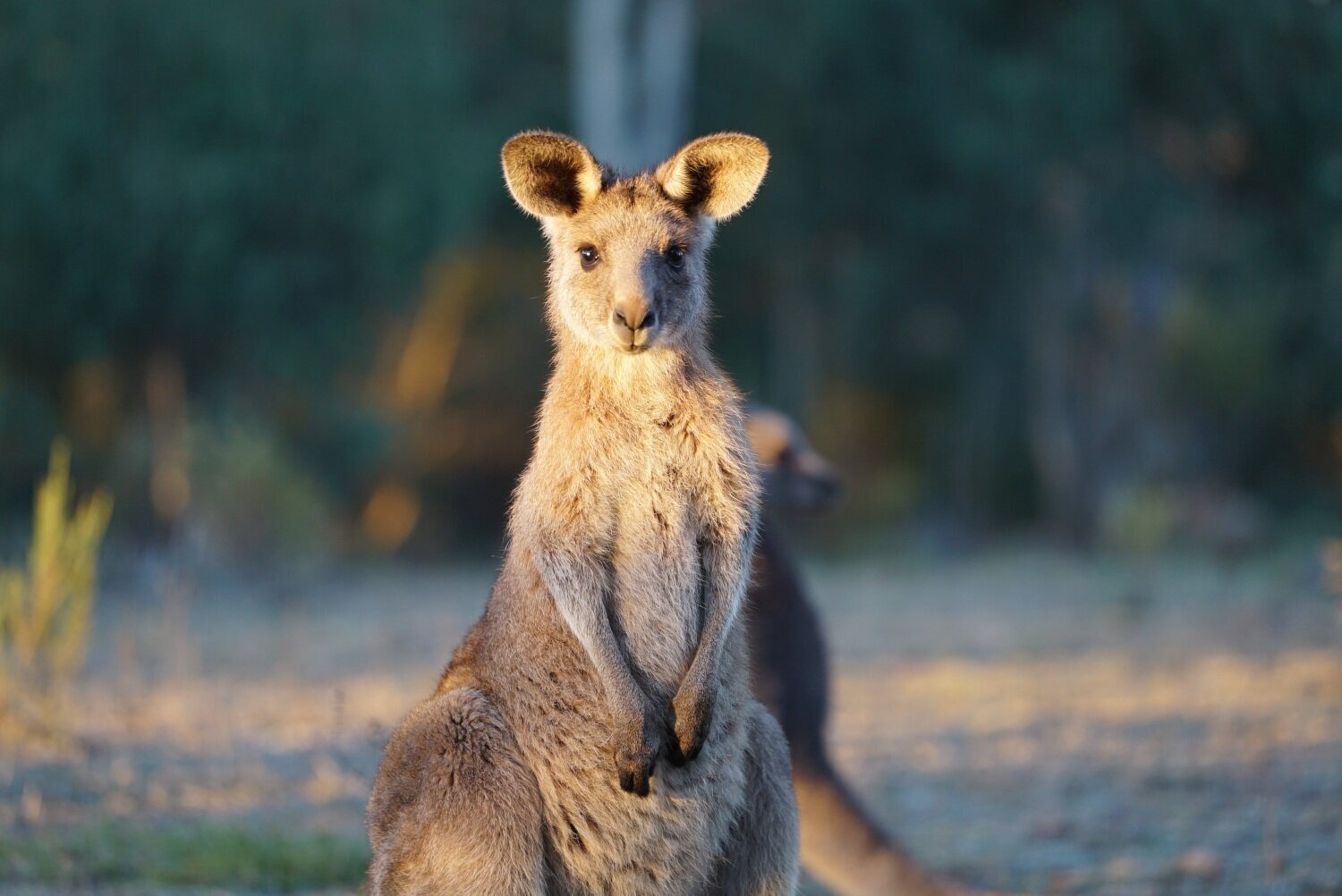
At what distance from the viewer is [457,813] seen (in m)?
3.36

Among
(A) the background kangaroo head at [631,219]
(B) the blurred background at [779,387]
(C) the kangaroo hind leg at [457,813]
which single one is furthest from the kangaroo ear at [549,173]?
(B) the blurred background at [779,387]

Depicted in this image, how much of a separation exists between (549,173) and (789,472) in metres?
2.57

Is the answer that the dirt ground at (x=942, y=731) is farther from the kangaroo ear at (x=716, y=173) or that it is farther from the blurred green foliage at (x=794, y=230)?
the blurred green foliage at (x=794, y=230)

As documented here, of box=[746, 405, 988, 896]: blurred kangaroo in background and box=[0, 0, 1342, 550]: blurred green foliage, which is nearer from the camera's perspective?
box=[746, 405, 988, 896]: blurred kangaroo in background

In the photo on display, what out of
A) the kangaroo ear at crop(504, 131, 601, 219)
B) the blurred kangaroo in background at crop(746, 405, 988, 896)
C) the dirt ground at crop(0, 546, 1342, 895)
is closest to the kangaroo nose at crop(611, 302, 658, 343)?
the kangaroo ear at crop(504, 131, 601, 219)

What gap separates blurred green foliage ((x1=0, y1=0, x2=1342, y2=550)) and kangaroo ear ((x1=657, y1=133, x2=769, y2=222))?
18.5 ft

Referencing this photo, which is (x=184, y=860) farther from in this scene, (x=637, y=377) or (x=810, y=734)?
(x=637, y=377)

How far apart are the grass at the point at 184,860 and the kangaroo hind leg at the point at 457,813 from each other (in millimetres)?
1407

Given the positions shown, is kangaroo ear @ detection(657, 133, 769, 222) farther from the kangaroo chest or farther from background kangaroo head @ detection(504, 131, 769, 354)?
the kangaroo chest

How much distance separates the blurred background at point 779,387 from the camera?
632 centimetres

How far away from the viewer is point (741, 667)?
3830 millimetres

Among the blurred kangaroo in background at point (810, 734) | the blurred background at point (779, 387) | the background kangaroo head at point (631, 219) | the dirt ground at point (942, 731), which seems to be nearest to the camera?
the background kangaroo head at point (631, 219)

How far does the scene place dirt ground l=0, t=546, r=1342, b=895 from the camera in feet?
17.2

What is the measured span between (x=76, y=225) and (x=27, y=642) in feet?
25.0
